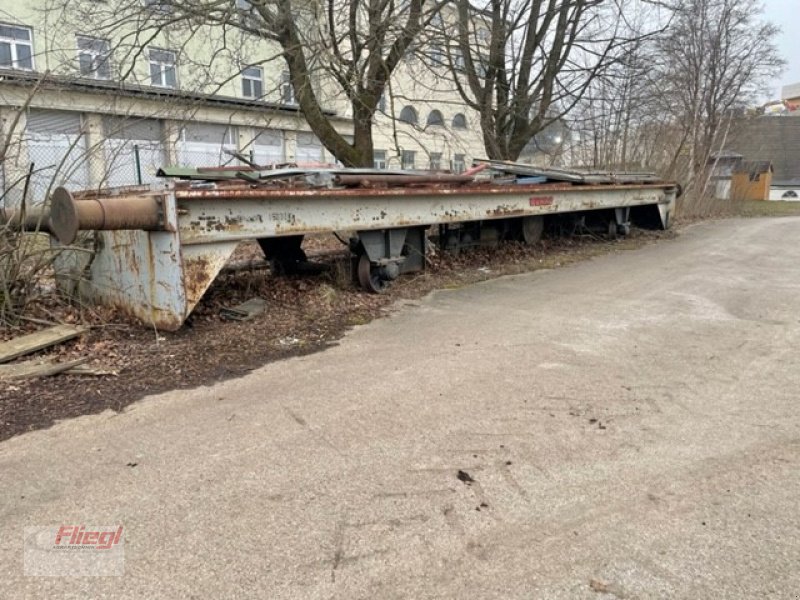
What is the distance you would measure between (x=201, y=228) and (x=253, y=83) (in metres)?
21.5

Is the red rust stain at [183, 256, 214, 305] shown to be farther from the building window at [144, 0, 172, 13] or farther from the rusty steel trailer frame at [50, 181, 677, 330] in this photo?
the building window at [144, 0, 172, 13]

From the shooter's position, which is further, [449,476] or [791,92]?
[791,92]

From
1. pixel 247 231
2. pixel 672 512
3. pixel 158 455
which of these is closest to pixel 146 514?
pixel 158 455

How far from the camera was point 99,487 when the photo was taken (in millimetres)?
2578

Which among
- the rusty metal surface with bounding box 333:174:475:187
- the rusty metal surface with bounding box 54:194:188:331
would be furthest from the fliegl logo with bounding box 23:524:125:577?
the rusty metal surface with bounding box 333:174:475:187

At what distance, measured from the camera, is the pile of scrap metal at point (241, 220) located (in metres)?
4.40

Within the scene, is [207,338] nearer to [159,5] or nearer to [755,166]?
[159,5]

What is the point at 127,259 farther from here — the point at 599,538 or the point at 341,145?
the point at 341,145

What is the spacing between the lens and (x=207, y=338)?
4.74 metres

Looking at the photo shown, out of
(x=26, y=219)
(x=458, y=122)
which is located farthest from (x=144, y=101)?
(x=458, y=122)

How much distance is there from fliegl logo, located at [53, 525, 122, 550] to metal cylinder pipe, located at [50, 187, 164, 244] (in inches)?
95.2

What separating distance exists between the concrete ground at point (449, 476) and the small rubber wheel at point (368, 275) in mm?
1726

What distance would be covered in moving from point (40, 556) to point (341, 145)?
9.77 m

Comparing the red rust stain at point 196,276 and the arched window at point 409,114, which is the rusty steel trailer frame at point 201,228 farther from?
the arched window at point 409,114
